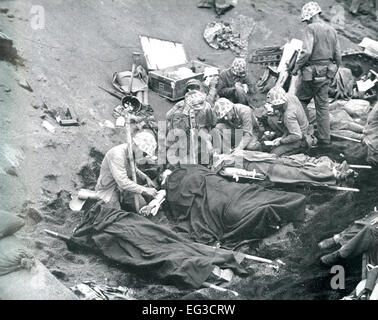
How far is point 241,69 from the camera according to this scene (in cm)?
916

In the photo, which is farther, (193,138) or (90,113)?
(90,113)

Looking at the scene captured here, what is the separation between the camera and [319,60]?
882 cm

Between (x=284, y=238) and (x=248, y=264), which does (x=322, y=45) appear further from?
(x=248, y=264)

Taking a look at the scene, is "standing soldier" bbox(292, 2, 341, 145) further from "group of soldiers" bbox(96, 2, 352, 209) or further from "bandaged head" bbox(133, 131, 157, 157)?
"bandaged head" bbox(133, 131, 157, 157)

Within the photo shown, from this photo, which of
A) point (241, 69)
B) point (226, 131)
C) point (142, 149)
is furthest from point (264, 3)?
point (142, 149)

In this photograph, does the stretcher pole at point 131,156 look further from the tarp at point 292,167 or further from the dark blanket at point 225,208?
the tarp at point 292,167

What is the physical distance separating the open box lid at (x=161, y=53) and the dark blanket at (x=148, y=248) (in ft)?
14.5

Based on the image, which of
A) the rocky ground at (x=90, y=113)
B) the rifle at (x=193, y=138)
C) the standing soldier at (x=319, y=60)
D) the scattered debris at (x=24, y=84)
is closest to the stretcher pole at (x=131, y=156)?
the rocky ground at (x=90, y=113)

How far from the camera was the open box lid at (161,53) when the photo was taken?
34.0ft

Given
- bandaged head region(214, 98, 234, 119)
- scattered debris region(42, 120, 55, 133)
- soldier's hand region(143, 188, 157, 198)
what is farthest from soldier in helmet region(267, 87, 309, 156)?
scattered debris region(42, 120, 55, 133)

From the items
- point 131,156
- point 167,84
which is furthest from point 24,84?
point 131,156

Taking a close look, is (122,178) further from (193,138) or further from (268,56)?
(268,56)

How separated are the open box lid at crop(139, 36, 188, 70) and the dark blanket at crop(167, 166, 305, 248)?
378 centimetres

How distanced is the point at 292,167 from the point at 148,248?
2.59m
